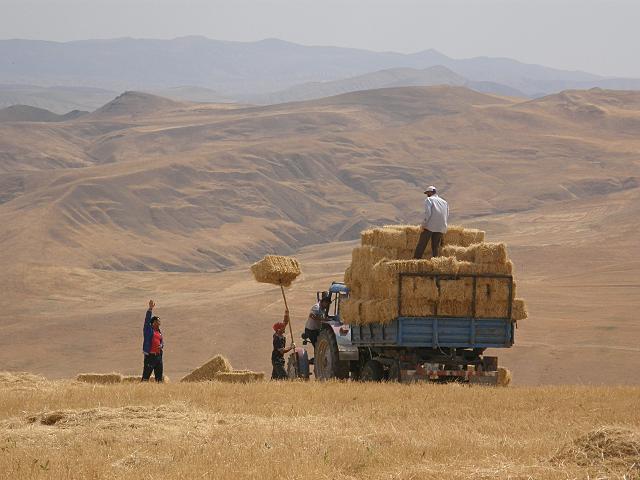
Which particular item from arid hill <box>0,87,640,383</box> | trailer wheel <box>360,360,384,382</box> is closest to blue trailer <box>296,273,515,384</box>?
trailer wheel <box>360,360,384,382</box>

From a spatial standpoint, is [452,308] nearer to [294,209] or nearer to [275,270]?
[275,270]

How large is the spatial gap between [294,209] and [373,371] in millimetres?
76913

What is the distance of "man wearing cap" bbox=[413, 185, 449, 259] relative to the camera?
65.1 feet

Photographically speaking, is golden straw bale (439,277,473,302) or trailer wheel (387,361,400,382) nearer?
golden straw bale (439,277,473,302)

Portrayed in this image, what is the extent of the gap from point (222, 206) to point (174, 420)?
8160 centimetres

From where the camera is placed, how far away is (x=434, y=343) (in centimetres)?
1931

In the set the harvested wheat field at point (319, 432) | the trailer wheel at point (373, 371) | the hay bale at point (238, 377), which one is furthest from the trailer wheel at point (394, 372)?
the hay bale at point (238, 377)

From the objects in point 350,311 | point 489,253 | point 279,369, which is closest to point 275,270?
point 279,369

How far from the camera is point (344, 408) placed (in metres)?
15.5

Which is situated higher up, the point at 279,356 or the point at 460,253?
the point at 460,253

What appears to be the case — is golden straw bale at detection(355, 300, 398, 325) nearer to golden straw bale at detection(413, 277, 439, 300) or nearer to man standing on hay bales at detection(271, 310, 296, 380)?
golden straw bale at detection(413, 277, 439, 300)

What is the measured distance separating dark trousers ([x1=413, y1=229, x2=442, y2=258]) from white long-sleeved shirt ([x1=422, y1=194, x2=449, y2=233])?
9 centimetres

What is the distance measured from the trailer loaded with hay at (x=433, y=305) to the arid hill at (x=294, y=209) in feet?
54.6

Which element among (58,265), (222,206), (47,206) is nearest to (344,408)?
(58,265)
